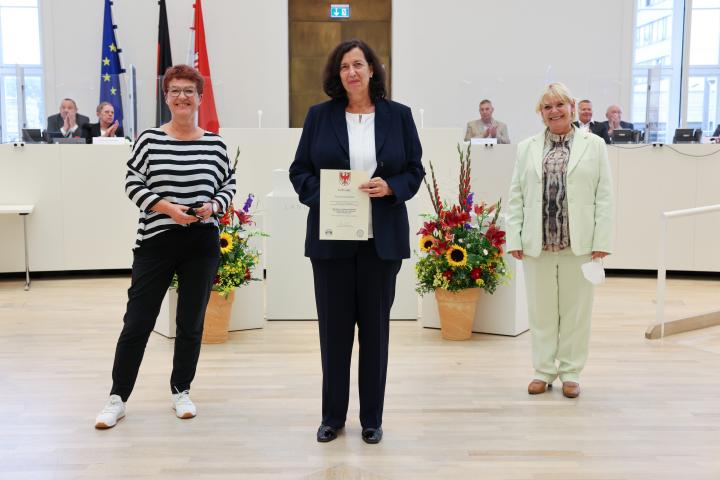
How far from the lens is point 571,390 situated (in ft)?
12.1

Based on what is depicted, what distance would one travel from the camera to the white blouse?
9.62 feet

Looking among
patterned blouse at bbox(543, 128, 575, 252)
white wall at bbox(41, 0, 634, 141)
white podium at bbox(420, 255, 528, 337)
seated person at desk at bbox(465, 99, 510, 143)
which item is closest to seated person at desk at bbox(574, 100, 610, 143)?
seated person at desk at bbox(465, 99, 510, 143)

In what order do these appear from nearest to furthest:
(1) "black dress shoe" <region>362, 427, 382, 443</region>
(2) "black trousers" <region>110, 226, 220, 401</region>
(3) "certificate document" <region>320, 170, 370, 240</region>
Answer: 1. (3) "certificate document" <region>320, 170, 370, 240</region>
2. (1) "black dress shoe" <region>362, 427, 382, 443</region>
3. (2) "black trousers" <region>110, 226, 220, 401</region>

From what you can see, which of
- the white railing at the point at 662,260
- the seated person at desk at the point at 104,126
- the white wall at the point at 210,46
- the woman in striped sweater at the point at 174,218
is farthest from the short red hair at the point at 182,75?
the white wall at the point at 210,46

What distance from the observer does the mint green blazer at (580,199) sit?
3.52 meters

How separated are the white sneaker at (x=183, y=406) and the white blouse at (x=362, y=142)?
1.17 m

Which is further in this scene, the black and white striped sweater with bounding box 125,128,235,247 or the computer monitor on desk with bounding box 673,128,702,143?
the computer monitor on desk with bounding box 673,128,702,143

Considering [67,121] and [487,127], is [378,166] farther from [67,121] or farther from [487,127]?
[67,121]

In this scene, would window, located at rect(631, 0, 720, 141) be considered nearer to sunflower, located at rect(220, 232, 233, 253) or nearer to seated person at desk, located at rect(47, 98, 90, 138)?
seated person at desk, located at rect(47, 98, 90, 138)

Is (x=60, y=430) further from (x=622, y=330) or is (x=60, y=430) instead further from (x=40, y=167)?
(x=40, y=167)

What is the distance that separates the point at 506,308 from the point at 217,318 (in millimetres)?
1782

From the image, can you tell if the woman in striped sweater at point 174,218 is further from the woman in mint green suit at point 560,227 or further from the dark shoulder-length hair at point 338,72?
the woman in mint green suit at point 560,227

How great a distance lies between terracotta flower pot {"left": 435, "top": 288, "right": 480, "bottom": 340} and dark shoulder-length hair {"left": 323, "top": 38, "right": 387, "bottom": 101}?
211 centimetres

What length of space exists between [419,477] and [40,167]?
552 cm
